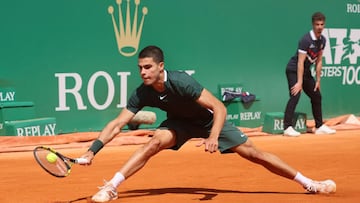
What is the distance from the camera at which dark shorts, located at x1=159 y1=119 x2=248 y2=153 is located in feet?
19.2

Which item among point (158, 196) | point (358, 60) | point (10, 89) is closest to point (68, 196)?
point (158, 196)

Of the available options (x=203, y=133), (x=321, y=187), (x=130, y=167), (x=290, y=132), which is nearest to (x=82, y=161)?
(x=130, y=167)

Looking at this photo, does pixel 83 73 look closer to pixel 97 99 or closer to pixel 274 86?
pixel 97 99

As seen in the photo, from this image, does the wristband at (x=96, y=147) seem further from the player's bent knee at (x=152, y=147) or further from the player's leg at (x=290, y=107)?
the player's leg at (x=290, y=107)

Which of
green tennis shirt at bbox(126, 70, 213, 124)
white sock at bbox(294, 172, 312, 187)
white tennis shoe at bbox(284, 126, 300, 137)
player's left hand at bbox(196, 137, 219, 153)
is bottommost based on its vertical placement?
white tennis shoe at bbox(284, 126, 300, 137)

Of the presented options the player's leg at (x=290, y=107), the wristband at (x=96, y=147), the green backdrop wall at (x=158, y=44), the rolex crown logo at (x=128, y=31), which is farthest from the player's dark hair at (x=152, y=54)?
the player's leg at (x=290, y=107)

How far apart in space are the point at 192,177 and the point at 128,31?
444cm

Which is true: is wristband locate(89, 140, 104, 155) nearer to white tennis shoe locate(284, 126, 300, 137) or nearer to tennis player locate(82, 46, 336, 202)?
tennis player locate(82, 46, 336, 202)

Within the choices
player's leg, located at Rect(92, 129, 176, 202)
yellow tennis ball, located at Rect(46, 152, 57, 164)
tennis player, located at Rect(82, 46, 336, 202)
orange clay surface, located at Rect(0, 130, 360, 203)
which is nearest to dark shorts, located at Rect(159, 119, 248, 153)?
tennis player, located at Rect(82, 46, 336, 202)

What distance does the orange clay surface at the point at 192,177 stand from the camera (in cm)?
602

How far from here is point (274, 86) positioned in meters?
13.2

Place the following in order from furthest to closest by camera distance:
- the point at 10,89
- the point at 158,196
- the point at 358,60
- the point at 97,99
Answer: the point at 358,60, the point at 97,99, the point at 10,89, the point at 158,196

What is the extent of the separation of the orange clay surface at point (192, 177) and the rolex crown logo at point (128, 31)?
1887 millimetres

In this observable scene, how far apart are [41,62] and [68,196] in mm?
4717
